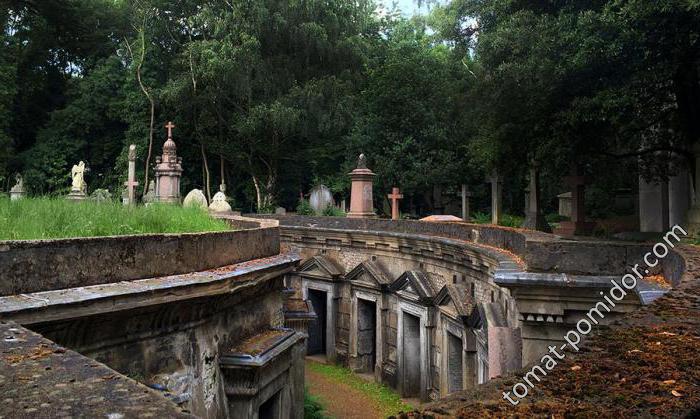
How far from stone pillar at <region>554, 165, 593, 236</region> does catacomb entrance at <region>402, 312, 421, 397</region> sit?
15.2ft

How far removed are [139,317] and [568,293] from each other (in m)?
4.27

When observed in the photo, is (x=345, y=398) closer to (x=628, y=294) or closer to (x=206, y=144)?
(x=628, y=294)

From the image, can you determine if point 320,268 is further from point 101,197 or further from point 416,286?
point 101,197

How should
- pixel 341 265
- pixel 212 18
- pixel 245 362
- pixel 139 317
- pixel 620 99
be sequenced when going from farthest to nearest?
1. pixel 212 18
2. pixel 341 265
3. pixel 620 99
4. pixel 245 362
5. pixel 139 317

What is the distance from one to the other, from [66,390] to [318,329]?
16.0 metres

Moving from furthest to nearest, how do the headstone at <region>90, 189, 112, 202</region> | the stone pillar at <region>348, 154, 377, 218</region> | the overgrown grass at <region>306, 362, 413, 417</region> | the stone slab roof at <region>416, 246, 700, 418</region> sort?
the stone pillar at <region>348, 154, 377, 218</region> → the overgrown grass at <region>306, 362, 413, 417</region> → the headstone at <region>90, 189, 112, 202</region> → the stone slab roof at <region>416, 246, 700, 418</region>

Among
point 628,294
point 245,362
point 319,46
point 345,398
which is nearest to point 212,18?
point 319,46

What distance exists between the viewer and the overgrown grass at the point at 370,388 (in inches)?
509

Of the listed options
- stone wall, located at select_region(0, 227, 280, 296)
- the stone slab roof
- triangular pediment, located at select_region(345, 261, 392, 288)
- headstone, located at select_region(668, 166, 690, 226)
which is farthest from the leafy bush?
the stone slab roof

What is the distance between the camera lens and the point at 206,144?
98.7 ft

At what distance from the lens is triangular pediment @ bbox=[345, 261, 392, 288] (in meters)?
14.8

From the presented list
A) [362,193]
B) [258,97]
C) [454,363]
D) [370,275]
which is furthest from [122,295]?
[258,97]

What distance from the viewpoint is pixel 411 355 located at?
45.8ft

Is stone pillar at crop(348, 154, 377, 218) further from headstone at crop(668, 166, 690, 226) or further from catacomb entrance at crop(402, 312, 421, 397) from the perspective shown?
headstone at crop(668, 166, 690, 226)
